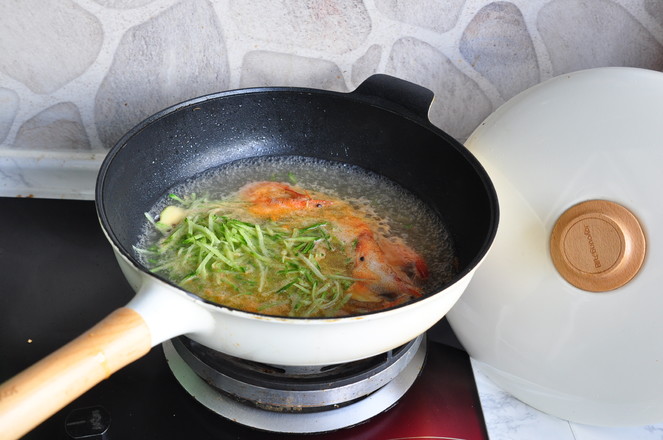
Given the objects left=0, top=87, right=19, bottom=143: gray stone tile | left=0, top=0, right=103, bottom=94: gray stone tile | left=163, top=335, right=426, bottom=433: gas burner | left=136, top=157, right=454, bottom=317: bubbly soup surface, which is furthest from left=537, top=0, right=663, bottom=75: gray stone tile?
left=0, top=87, right=19, bottom=143: gray stone tile

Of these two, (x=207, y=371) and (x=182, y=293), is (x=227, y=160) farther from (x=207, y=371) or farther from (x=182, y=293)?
(x=182, y=293)

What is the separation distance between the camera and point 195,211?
107cm

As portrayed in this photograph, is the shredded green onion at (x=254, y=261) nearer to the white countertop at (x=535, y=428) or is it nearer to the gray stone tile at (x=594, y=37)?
the white countertop at (x=535, y=428)

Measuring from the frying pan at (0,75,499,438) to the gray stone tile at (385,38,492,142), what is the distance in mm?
107

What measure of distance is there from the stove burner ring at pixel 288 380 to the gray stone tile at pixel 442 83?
54cm

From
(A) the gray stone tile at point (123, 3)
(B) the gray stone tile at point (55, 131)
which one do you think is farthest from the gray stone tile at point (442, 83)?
(B) the gray stone tile at point (55, 131)

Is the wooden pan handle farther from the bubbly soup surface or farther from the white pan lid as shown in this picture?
the white pan lid

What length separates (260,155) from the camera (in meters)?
1.22

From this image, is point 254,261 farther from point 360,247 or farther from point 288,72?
point 288,72

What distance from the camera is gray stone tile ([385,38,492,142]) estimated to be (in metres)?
1.18

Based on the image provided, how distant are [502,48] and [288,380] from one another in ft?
2.38

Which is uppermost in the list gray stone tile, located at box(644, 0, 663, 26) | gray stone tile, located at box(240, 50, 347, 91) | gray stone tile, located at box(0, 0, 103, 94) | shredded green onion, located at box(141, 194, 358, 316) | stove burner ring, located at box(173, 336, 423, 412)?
gray stone tile, located at box(644, 0, 663, 26)

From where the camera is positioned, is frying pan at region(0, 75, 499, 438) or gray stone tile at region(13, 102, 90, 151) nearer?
frying pan at region(0, 75, 499, 438)

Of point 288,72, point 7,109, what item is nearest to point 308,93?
point 288,72
